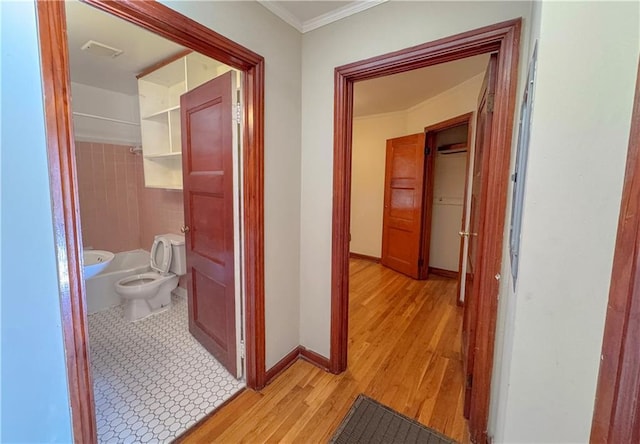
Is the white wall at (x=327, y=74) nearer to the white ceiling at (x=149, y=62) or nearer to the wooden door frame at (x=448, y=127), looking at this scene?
the white ceiling at (x=149, y=62)

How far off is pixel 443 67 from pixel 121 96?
350 centimetres

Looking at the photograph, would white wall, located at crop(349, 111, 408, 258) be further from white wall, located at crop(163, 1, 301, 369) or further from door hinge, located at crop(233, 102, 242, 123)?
door hinge, located at crop(233, 102, 242, 123)

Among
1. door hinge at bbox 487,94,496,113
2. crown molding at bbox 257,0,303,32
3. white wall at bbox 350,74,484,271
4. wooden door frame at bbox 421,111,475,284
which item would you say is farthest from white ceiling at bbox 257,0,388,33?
white wall at bbox 350,74,484,271

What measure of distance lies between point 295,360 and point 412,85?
118 inches

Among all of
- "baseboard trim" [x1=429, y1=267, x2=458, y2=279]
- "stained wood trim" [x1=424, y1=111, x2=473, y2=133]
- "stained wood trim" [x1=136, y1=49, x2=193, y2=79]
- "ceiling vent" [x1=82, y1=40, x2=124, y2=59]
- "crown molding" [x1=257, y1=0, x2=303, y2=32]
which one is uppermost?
"stained wood trim" [x1=136, y1=49, x2=193, y2=79]

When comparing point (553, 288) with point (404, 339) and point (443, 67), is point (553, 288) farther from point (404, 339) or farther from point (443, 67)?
point (443, 67)

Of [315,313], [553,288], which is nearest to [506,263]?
[553,288]

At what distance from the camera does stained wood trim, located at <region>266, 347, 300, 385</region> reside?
6.01ft

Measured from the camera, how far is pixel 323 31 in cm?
172

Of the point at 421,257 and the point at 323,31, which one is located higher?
the point at 323,31

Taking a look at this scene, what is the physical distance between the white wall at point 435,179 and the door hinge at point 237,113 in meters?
2.47

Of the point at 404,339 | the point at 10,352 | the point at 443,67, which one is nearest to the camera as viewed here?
the point at 10,352

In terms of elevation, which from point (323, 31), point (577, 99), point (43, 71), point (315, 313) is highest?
point (323, 31)

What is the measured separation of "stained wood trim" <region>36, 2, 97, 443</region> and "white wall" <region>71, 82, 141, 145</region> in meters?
2.58
